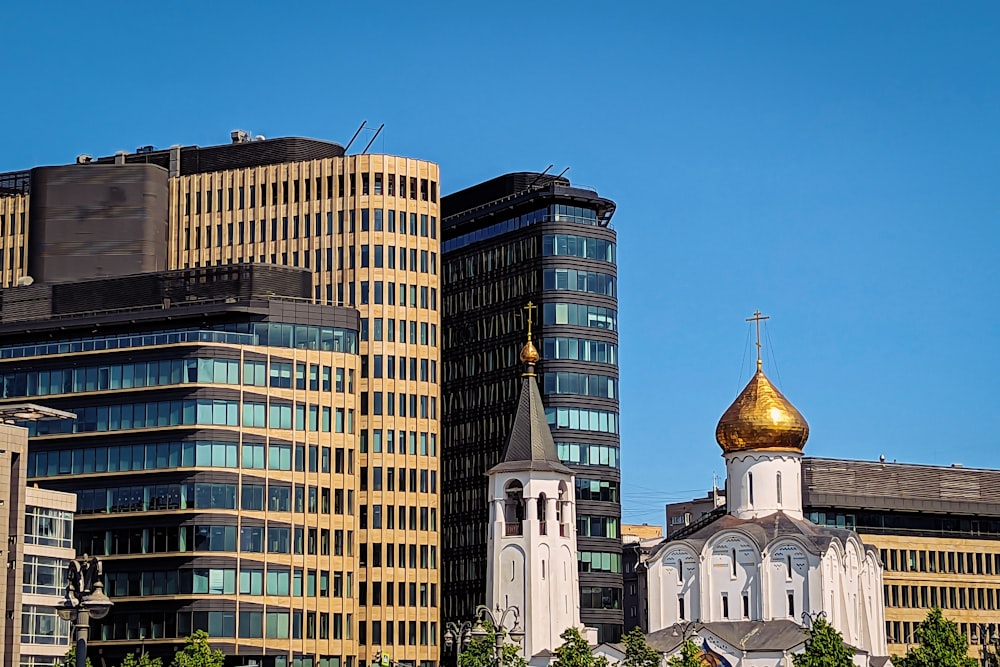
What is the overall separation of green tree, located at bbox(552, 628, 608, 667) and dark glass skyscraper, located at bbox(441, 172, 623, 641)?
96.2 feet

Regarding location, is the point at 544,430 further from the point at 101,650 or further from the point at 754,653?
the point at 101,650

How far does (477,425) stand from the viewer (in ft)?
514

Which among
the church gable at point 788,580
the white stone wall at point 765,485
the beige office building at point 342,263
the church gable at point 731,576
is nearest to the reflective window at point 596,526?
the beige office building at point 342,263

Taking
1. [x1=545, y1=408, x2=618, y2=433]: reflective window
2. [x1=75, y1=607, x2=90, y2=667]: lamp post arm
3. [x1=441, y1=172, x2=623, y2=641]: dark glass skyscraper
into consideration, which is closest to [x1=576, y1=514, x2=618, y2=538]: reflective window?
[x1=441, y1=172, x2=623, y2=641]: dark glass skyscraper

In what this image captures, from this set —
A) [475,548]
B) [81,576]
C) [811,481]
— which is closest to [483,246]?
[475,548]

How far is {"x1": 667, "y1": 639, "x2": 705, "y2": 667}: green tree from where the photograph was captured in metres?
116

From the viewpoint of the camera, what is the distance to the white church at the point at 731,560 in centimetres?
11988

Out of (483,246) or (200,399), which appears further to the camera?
(483,246)

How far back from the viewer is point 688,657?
117 metres

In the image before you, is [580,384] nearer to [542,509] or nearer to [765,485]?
[765,485]

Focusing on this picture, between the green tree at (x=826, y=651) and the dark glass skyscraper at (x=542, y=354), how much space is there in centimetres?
3181

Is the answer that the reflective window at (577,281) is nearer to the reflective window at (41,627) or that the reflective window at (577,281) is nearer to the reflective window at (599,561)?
the reflective window at (599,561)

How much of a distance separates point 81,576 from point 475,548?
4229 inches

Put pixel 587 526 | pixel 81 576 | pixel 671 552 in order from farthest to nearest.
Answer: pixel 587 526 < pixel 671 552 < pixel 81 576
